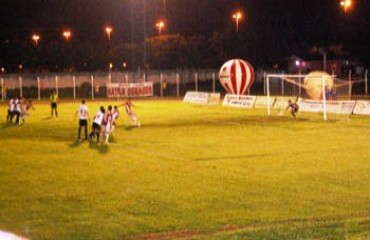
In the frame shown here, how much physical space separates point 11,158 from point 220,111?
84.5 feet

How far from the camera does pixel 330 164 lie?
20.9 metres

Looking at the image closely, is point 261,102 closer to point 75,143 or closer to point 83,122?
point 83,122

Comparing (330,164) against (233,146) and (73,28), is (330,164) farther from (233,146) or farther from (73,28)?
(73,28)

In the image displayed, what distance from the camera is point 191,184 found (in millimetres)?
17484

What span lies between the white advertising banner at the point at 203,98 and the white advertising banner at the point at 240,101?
165 cm

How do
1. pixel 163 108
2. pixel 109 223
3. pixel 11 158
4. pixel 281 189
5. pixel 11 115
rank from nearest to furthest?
pixel 109 223 < pixel 281 189 < pixel 11 158 < pixel 11 115 < pixel 163 108

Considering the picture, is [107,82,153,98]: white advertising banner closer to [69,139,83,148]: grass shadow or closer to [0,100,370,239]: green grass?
[0,100,370,239]: green grass

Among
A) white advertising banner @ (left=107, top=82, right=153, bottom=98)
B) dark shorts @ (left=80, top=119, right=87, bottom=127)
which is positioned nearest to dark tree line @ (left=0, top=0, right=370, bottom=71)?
white advertising banner @ (left=107, top=82, right=153, bottom=98)

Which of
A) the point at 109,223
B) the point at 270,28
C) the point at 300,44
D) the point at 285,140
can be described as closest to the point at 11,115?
the point at 285,140

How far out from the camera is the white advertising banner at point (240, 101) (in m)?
50.5

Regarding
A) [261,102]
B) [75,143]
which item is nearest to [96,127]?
[75,143]

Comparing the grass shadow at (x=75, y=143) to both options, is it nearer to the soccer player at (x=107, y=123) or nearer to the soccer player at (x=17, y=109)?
the soccer player at (x=107, y=123)

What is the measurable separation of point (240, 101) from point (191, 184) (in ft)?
114

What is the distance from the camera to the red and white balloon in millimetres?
52250
